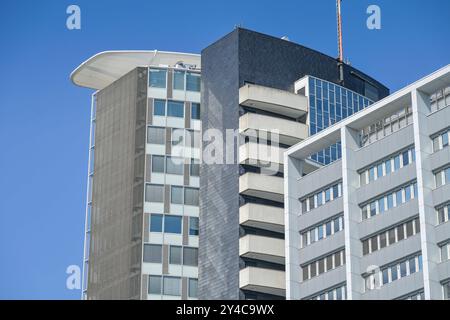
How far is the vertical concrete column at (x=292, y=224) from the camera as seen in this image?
105625 mm

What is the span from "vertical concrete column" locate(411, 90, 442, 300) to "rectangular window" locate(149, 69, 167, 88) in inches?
1447

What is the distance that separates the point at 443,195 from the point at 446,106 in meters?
8.38

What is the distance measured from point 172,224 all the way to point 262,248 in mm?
12520

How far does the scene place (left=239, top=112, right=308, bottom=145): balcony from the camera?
4587 inches

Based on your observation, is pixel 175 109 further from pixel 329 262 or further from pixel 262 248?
pixel 329 262

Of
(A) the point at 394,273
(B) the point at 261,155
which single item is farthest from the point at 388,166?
(B) the point at 261,155

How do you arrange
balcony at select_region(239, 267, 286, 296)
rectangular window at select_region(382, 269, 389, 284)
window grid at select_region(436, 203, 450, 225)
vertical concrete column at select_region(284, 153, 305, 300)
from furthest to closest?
balcony at select_region(239, 267, 286, 296), vertical concrete column at select_region(284, 153, 305, 300), rectangular window at select_region(382, 269, 389, 284), window grid at select_region(436, 203, 450, 225)

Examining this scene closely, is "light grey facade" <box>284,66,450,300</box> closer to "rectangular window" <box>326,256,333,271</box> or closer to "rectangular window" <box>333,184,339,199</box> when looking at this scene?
"rectangular window" <box>326,256,333,271</box>

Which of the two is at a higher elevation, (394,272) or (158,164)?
(158,164)

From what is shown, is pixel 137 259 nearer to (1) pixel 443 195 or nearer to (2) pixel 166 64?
(2) pixel 166 64

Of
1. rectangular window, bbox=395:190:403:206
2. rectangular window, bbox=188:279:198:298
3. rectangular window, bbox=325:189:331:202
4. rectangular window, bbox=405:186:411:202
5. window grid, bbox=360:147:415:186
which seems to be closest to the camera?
rectangular window, bbox=405:186:411:202

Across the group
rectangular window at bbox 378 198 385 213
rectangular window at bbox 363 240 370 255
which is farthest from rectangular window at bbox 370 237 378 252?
rectangular window at bbox 378 198 385 213

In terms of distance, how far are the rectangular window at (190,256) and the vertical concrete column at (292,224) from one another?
44.0 ft

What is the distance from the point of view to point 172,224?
11881 cm
